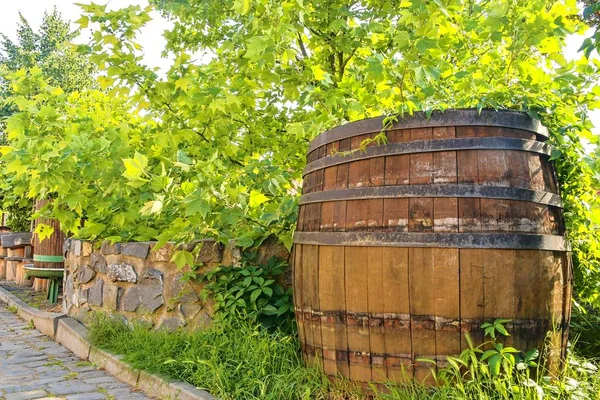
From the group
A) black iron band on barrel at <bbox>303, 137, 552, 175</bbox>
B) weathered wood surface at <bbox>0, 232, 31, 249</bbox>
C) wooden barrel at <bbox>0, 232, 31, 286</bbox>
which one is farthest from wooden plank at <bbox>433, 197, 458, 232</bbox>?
weathered wood surface at <bbox>0, 232, 31, 249</bbox>

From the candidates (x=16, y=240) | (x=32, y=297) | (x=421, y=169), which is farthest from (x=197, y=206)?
(x=16, y=240)

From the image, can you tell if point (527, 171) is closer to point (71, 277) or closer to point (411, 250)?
point (411, 250)

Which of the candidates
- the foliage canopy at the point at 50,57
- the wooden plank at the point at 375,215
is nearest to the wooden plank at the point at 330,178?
the wooden plank at the point at 375,215

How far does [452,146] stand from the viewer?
102 inches

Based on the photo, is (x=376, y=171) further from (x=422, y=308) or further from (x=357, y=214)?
(x=422, y=308)

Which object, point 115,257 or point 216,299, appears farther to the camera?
point 115,257

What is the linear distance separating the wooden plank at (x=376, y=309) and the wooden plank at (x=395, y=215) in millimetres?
109

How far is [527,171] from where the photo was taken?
104 inches

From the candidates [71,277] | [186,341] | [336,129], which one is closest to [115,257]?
[71,277]

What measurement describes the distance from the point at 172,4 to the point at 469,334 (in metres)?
2.69

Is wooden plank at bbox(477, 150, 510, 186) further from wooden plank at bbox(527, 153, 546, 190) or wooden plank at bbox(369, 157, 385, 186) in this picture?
wooden plank at bbox(369, 157, 385, 186)

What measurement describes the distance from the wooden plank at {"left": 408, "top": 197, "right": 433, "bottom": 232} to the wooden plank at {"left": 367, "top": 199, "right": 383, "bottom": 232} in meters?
0.13

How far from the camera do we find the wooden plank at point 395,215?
257 centimetres

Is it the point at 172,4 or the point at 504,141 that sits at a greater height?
the point at 172,4
